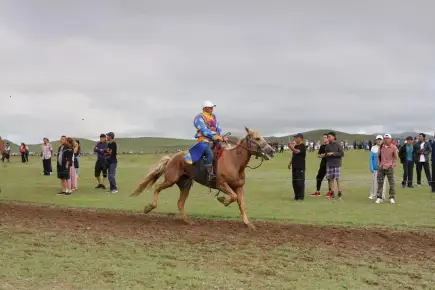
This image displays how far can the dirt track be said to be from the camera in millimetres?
9338

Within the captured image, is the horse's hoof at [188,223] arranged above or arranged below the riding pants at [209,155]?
below

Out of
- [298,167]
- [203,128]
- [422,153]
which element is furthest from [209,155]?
[422,153]

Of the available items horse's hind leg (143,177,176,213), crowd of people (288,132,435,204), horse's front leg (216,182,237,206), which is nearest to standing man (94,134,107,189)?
crowd of people (288,132,435,204)

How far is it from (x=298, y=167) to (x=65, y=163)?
353 inches

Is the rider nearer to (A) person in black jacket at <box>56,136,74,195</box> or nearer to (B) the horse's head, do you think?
(B) the horse's head

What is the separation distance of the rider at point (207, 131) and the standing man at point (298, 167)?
6107 millimetres

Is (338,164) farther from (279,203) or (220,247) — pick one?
(220,247)

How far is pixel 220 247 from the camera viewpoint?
9164 mm

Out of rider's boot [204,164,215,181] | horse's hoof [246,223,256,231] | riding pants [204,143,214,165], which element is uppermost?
riding pants [204,143,214,165]

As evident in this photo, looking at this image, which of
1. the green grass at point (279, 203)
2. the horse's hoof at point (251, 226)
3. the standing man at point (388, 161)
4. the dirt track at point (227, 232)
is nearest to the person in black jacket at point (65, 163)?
the green grass at point (279, 203)

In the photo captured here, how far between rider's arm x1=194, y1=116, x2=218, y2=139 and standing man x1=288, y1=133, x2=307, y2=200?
6349mm

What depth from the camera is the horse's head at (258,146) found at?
11344mm

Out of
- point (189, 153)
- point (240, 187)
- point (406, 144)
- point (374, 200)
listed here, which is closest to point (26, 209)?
point (189, 153)

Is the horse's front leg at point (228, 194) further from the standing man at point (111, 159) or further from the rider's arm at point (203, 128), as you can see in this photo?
the standing man at point (111, 159)
